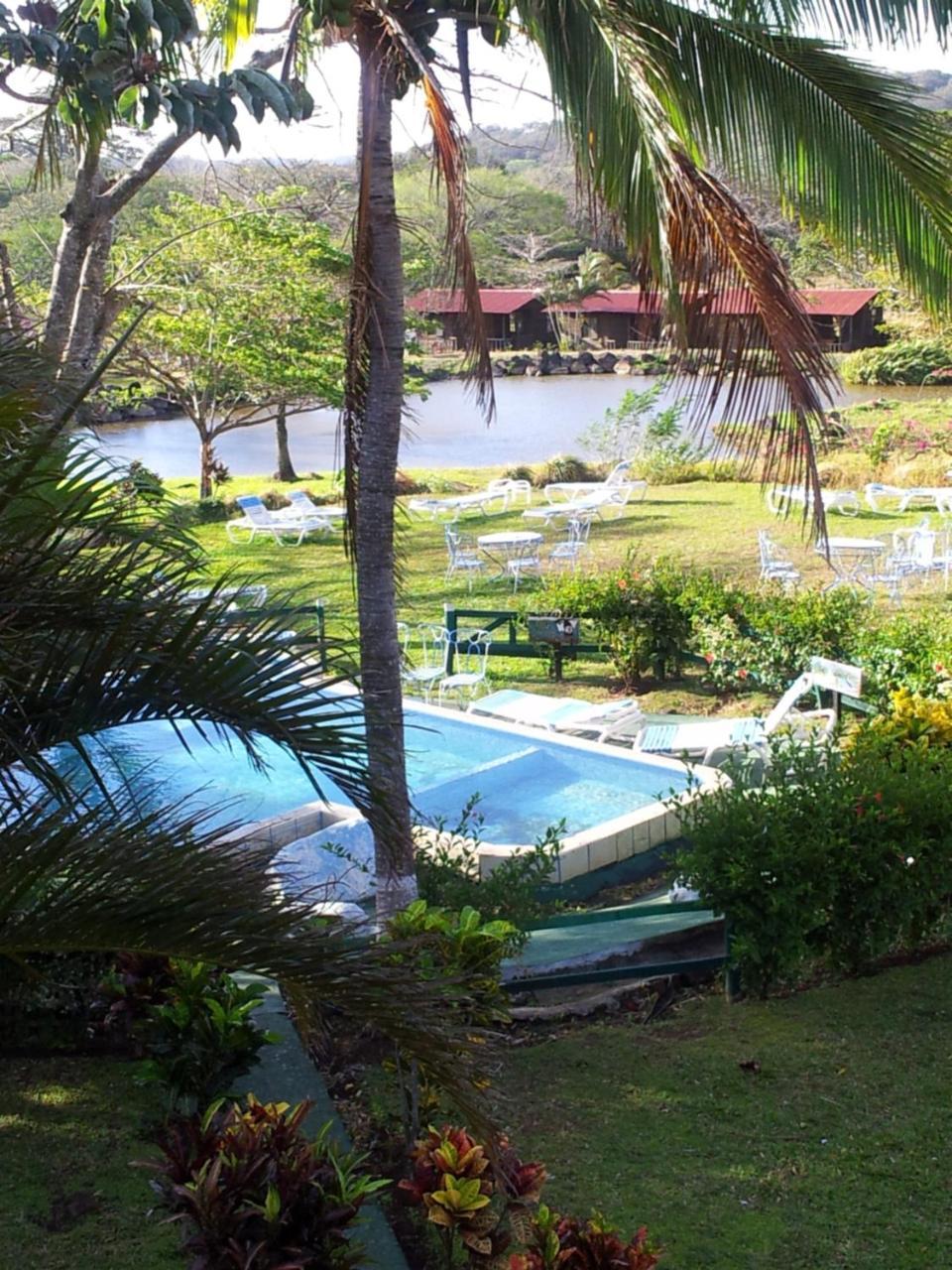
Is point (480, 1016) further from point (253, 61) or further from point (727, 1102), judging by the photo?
point (253, 61)

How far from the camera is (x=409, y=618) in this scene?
16.0 m

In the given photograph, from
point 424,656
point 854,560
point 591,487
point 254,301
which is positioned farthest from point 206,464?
point 424,656

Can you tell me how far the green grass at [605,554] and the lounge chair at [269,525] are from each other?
0.23m

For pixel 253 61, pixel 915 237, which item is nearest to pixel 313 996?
pixel 915 237

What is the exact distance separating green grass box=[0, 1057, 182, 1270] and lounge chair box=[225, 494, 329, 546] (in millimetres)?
17245

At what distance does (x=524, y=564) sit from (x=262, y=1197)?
45.1 feet

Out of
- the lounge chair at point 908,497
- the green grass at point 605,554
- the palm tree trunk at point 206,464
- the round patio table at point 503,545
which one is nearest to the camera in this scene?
the green grass at point 605,554

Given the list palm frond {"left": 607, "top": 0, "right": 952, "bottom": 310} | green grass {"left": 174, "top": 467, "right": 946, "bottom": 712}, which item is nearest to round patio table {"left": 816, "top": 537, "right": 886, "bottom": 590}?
green grass {"left": 174, "top": 467, "right": 946, "bottom": 712}

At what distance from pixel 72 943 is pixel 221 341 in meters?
23.4

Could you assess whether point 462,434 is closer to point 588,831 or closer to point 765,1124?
point 588,831

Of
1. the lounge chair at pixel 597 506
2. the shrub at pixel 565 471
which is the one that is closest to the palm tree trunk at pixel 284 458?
the shrub at pixel 565 471

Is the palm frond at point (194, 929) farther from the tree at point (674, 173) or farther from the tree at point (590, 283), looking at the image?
the tree at point (590, 283)

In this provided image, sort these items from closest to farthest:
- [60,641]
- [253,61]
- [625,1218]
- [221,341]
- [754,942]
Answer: [60,641] < [625,1218] < [754,942] < [253,61] < [221,341]

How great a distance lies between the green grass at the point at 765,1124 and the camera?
3.70 metres
